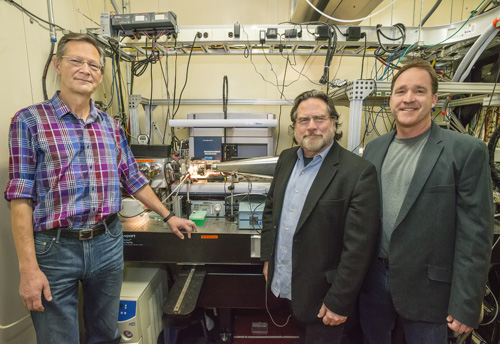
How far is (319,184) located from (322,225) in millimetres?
177

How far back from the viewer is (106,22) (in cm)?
157

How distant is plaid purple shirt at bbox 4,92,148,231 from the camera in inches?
38.0

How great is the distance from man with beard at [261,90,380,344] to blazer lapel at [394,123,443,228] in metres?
0.11

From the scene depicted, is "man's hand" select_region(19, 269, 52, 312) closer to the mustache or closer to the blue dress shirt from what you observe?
the blue dress shirt

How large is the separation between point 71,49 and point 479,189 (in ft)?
5.91

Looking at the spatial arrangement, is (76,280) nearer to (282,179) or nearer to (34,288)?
(34,288)

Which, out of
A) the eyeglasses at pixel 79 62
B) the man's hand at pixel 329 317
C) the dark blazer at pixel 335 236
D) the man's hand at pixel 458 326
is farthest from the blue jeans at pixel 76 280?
the man's hand at pixel 458 326

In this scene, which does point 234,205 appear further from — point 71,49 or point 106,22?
point 106,22

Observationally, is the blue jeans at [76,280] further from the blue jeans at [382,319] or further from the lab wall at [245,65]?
the lab wall at [245,65]

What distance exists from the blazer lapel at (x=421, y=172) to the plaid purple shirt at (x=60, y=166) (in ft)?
4.39

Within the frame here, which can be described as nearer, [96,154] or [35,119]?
[35,119]

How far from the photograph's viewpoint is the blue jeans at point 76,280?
3.41 feet

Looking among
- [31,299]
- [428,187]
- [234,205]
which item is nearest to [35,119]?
[31,299]

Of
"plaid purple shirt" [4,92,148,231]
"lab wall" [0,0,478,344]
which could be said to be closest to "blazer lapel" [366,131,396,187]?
"lab wall" [0,0,478,344]
